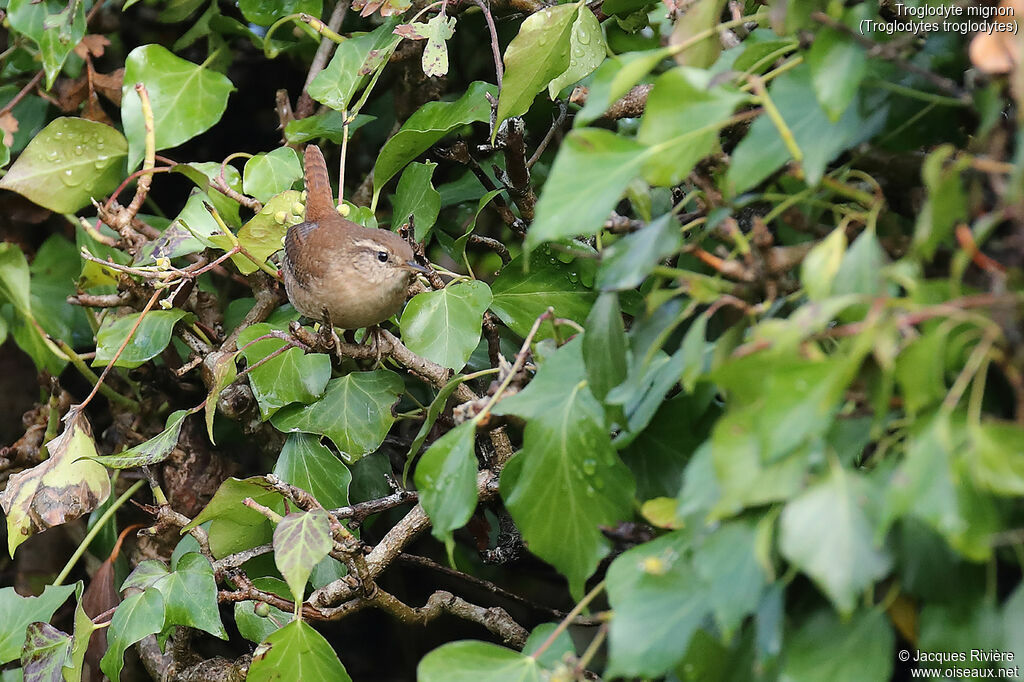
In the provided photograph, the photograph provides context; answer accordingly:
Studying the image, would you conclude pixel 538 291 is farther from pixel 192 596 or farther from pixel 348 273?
pixel 192 596

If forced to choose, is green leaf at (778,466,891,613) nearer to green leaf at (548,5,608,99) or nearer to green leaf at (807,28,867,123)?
green leaf at (807,28,867,123)

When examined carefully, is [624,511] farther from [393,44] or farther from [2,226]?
[2,226]

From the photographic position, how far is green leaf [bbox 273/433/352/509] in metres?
1.71

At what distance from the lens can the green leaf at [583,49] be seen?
1663 millimetres

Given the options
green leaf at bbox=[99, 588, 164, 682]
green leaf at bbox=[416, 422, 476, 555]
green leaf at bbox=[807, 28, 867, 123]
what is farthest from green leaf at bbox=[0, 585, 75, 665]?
green leaf at bbox=[807, 28, 867, 123]

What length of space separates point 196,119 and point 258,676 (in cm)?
125

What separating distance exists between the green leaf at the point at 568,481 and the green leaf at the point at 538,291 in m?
0.54

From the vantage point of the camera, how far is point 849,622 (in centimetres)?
85

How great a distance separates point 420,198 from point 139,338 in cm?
64

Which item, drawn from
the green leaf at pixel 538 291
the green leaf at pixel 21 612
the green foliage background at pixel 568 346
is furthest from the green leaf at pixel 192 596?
the green leaf at pixel 538 291

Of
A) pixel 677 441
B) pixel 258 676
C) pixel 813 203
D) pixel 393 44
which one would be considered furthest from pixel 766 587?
pixel 393 44

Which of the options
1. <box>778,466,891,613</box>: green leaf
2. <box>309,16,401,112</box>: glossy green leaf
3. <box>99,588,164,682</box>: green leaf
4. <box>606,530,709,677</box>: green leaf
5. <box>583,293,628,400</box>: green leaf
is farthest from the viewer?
<box>309,16,401,112</box>: glossy green leaf

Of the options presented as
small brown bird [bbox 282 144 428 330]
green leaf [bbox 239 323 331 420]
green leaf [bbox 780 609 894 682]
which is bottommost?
green leaf [bbox 239 323 331 420]

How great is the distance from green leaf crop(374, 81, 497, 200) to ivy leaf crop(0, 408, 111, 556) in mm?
804
